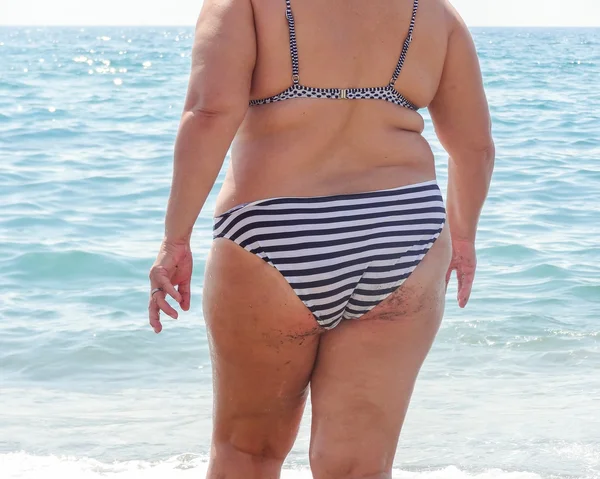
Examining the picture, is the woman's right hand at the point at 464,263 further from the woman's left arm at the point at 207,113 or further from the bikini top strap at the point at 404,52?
the woman's left arm at the point at 207,113

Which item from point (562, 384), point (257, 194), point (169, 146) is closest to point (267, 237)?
Result: point (257, 194)

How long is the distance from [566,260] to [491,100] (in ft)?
31.4

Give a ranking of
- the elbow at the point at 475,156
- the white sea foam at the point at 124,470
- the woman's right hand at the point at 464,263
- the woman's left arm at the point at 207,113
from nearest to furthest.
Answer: the woman's left arm at the point at 207,113, the elbow at the point at 475,156, the woman's right hand at the point at 464,263, the white sea foam at the point at 124,470

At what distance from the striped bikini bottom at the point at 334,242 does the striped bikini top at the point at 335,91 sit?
0.20 m

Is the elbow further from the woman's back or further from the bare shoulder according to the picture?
the woman's back

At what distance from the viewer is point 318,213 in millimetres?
1953

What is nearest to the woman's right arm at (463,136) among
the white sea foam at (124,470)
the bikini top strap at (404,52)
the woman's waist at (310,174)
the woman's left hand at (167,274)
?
the bikini top strap at (404,52)

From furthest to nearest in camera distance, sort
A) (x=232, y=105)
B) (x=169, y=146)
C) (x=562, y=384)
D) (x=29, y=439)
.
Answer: (x=169, y=146)
(x=562, y=384)
(x=29, y=439)
(x=232, y=105)

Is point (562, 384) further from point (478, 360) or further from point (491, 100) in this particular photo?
point (491, 100)

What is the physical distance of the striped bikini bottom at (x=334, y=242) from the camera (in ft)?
6.42

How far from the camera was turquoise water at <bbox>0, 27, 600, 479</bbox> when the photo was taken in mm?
3693

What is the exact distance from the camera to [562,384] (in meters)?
4.50

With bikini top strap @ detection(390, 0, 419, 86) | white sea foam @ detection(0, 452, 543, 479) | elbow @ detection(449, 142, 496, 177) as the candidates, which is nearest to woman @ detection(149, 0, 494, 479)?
bikini top strap @ detection(390, 0, 419, 86)

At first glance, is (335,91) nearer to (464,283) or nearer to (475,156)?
(475,156)
